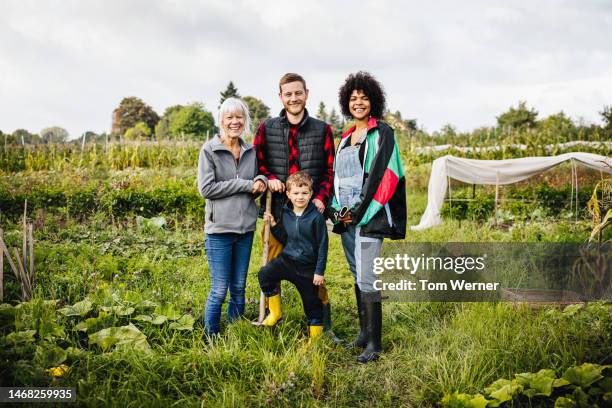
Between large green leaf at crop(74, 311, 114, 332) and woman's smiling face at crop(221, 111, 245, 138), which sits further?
woman's smiling face at crop(221, 111, 245, 138)

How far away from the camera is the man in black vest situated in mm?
3357

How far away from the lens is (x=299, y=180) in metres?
3.23

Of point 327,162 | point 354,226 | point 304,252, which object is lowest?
point 304,252

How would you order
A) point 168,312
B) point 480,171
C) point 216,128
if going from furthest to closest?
point 216,128 < point 480,171 < point 168,312

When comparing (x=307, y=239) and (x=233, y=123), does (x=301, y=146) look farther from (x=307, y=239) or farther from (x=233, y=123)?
(x=307, y=239)

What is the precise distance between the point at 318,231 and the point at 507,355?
1441 mm

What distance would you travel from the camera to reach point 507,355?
2.88 metres

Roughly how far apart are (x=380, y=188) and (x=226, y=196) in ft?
3.53

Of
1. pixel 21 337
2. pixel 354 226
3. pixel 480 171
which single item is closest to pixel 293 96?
pixel 354 226

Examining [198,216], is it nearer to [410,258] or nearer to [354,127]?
[410,258]

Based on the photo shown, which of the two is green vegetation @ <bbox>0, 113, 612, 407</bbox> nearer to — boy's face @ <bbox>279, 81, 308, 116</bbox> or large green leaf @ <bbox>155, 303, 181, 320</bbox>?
large green leaf @ <bbox>155, 303, 181, 320</bbox>

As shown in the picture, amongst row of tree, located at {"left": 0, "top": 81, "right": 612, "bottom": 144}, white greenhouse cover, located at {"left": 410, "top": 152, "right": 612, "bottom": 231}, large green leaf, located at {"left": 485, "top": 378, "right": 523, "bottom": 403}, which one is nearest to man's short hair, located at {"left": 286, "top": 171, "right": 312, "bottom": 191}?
large green leaf, located at {"left": 485, "top": 378, "right": 523, "bottom": 403}

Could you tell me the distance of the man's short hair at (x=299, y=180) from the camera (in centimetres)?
323

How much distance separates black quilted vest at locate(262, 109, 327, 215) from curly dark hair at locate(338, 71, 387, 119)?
0.34m
